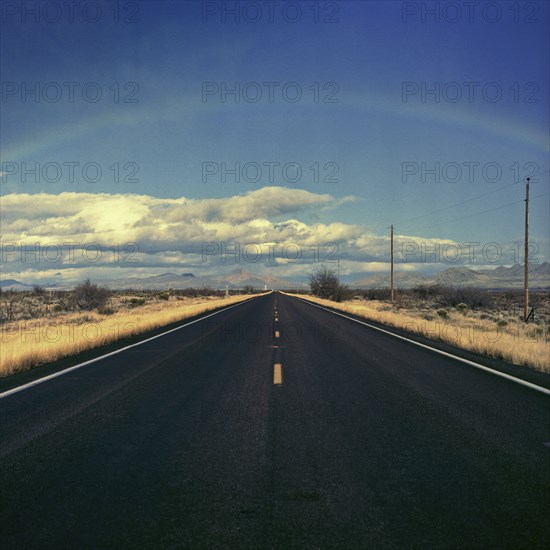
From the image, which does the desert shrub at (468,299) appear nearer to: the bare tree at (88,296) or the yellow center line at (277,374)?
the bare tree at (88,296)

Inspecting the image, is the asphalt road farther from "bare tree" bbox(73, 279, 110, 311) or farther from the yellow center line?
"bare tree" bbox(73, 279, 110, 311)

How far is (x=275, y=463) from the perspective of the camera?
15.4 feet

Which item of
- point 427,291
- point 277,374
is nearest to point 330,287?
point 427,291

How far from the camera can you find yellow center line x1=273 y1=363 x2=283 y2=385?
894 centimetres

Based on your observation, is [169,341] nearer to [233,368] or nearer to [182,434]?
[233,368]

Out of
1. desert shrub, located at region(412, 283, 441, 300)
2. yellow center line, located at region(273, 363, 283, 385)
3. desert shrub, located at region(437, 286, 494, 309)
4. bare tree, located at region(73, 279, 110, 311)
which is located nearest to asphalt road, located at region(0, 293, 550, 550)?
yellow center line, located at region(273, 363, 283, 385)

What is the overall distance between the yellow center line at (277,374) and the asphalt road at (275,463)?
3.5 inches

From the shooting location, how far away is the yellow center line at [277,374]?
29.3ft

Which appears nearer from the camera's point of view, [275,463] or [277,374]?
[275,463]

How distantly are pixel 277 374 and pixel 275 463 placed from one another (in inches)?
195

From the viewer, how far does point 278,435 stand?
5.63 meters

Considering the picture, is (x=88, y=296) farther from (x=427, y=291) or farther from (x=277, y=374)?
(x=427, y=291)

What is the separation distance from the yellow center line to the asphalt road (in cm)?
9

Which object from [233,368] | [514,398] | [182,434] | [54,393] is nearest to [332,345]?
[233,368]
